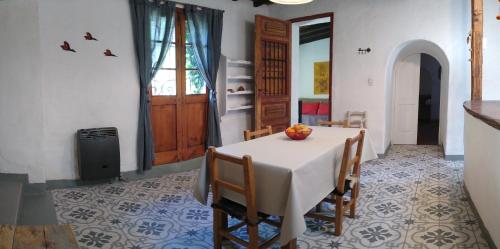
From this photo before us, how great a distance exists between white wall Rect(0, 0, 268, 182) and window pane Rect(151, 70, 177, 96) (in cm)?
28

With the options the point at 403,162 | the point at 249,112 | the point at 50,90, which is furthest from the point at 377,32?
the point at 50,90

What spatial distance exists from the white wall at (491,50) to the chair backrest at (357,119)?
167 centimetres

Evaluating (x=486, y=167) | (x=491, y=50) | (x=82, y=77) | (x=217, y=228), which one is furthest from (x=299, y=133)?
(x=491, y=50)

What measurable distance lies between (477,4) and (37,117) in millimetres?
5369

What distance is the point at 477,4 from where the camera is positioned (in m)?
4.38

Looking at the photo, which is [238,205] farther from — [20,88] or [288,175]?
[20,88]

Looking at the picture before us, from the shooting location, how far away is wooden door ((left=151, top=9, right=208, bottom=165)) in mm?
4750

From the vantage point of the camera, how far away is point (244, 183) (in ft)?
7.19

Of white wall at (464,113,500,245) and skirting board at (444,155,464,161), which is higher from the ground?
white wall at (464,113,500,245)

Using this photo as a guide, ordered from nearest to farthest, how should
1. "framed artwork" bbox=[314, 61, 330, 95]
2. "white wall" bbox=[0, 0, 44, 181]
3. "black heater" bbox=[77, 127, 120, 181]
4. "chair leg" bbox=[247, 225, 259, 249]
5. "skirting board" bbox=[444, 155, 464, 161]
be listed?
"chair leg" bbox=[247, 225, 259, 249], "white wall" bbox=[0, 0, 44, 181], "black heater" bbox=[77, 127, 120, 181], "skirting board" bbox=[444, 155, 464, 161], "framed artwork" bbox=[314, 61, 330, 95]

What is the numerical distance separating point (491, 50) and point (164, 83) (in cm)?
447

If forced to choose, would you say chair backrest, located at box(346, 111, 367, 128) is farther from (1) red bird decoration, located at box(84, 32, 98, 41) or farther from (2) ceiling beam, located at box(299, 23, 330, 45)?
(1) red bird decoration, located at box(84, 32, 98, 41)

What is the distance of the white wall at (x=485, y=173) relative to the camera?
2285mm

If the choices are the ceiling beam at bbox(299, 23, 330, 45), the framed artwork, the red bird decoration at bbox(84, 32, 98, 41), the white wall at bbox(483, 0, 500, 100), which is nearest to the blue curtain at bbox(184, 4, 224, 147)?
the red bird decoration at bbox(84, 32, 98, 41)
